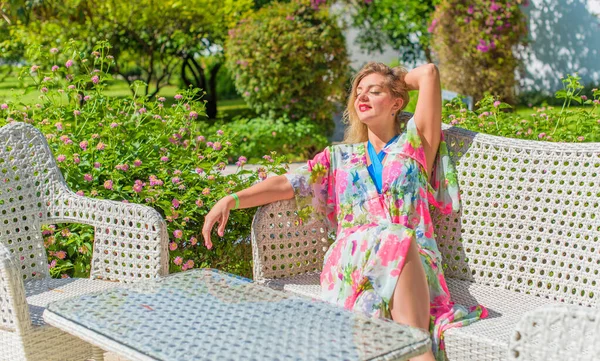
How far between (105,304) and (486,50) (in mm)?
8950

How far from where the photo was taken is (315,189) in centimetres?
309

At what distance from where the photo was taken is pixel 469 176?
3066 millimetres

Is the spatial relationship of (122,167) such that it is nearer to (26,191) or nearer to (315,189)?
(26,191)

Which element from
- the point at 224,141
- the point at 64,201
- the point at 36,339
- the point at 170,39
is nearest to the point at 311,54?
the point at 170,39

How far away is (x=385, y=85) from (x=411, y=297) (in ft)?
2.99

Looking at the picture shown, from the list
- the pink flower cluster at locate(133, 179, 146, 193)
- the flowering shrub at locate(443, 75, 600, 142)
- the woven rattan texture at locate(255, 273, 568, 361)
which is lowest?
the woven rattan texture at locate(255, 273, 568, 361)

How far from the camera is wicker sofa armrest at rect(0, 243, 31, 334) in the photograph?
2.49 metres

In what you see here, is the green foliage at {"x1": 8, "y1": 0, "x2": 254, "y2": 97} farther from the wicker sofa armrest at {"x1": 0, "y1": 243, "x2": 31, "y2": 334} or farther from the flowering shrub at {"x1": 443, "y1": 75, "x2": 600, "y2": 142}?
the wicker sofa armrest at {"x1": 0, "y1": 243, "x2": 31, "y2": 334}

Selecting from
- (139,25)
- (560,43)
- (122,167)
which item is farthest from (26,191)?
(560,43)

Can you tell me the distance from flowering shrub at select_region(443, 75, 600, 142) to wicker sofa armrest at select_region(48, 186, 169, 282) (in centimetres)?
170

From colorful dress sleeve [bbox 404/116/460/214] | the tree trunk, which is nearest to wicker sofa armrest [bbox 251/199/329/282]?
colorful dress sleeve [bbox 404/116/460/214]

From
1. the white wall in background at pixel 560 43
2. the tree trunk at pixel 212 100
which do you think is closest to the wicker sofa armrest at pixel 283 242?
the white wall in background at pixel 560 43

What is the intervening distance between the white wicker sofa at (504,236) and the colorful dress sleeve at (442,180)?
7 centimetres

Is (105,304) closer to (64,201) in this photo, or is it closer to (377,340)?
(377,340)
